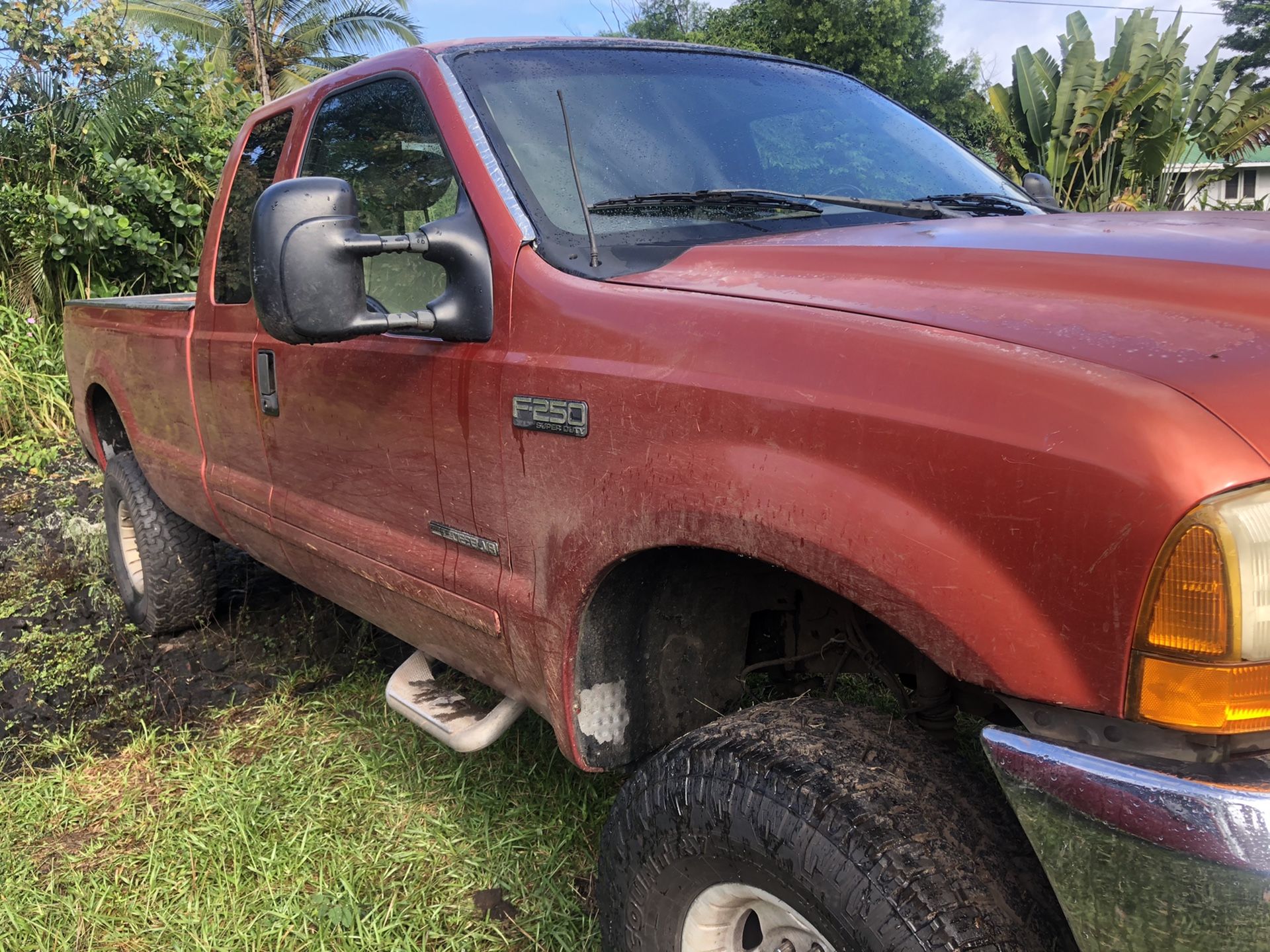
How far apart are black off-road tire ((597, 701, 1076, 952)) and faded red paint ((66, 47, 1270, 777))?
0.29 metres

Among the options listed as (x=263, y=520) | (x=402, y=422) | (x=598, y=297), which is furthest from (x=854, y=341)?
(x=263, y=520)

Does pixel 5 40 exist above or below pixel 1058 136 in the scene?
above

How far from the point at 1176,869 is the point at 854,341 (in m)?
0.76

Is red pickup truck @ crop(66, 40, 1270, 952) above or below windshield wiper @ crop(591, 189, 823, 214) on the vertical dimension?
below

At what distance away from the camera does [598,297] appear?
6.16 feet

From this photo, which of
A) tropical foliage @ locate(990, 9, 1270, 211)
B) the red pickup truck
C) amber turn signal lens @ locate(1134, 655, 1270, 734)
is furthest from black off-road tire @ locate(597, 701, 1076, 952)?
tropical foliage @ locate(990, 9, 1270, 211)

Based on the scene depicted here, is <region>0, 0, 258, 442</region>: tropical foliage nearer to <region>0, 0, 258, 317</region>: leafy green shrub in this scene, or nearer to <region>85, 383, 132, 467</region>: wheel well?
<region>0, 0, 258, 317</region>: leafy green shrub

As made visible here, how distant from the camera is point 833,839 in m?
1.50

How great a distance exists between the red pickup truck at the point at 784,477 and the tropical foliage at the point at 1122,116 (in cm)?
873

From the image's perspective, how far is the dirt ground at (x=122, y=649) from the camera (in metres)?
3.57

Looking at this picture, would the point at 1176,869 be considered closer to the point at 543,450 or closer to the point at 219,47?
the point at 543,450

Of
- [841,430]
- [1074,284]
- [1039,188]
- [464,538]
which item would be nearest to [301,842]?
[464,538]

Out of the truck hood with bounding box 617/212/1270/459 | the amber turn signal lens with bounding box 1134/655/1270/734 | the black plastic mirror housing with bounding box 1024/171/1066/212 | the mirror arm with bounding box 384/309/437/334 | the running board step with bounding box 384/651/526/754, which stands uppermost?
the black plastic mirror housing with bounding box 1024/171/1066/212

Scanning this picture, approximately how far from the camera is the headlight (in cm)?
114
